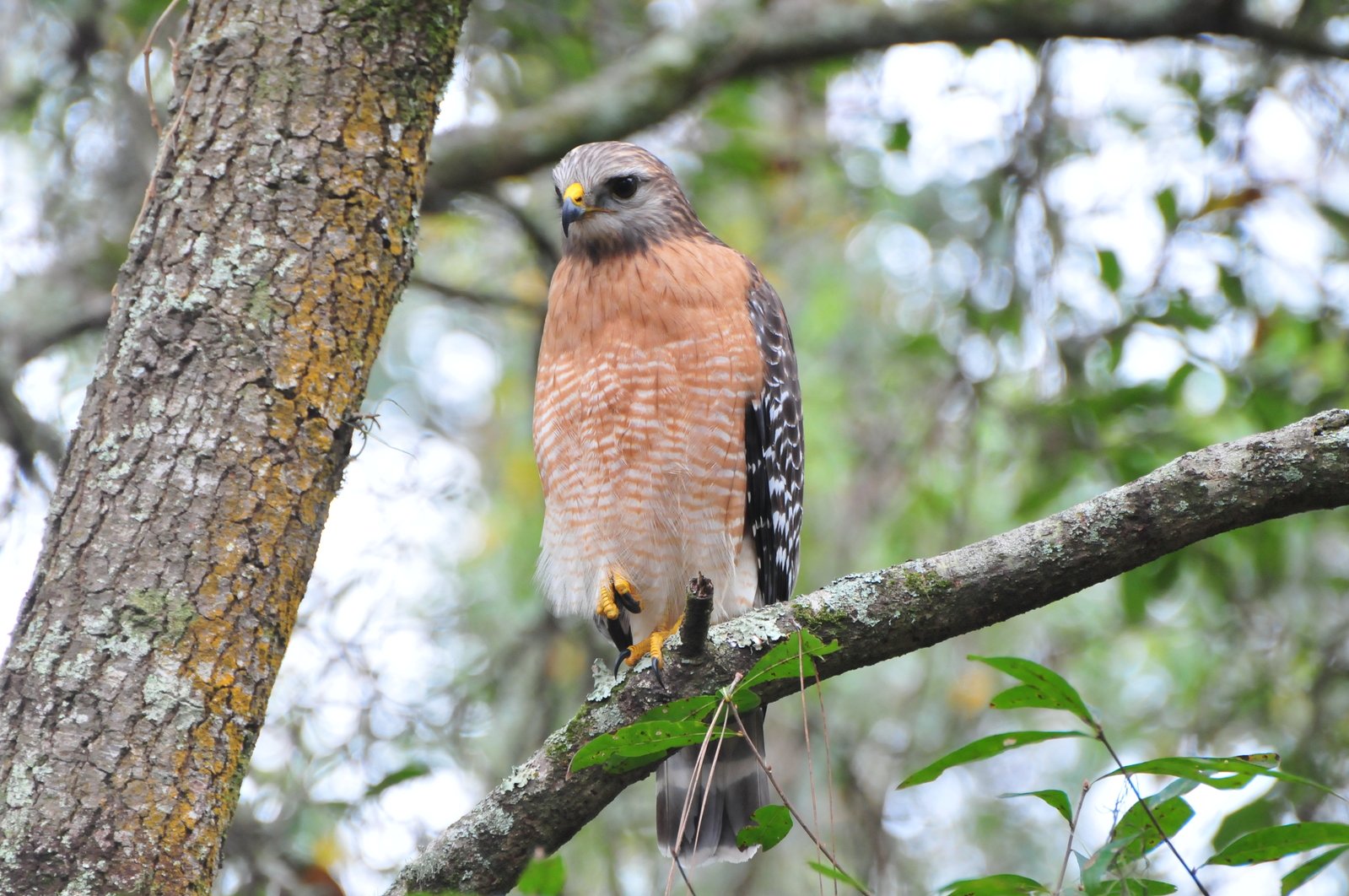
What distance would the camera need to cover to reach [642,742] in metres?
2.36

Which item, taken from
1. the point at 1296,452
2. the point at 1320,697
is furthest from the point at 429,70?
the point at 1320,697

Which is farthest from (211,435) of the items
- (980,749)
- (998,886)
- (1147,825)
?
(1147,825)

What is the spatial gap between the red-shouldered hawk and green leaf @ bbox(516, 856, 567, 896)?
7.33 ft

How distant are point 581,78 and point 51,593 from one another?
16.0ft

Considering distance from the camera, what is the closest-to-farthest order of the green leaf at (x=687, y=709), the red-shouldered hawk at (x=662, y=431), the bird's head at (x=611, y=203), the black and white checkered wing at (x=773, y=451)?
the green leaf at (x=687, y=709), the red-shouldered hawk at (x=662, y=431), the black and white checkered wing at (x=773, y=451), the bird's head at (x=611, y=203)

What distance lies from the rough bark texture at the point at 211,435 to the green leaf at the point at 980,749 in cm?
148

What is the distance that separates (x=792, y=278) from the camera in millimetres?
8562

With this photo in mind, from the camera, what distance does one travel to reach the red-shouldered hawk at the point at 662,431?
4.19m

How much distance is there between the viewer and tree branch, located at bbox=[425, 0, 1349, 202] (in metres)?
5.64

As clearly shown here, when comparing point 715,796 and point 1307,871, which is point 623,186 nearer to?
point 715,796

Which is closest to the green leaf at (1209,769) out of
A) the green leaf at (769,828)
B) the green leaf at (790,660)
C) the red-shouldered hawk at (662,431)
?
the green leaf at (790,660)

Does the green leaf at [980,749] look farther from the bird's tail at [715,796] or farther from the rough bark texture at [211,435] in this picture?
the bird's tail at [715,796]

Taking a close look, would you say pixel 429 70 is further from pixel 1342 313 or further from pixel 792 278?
pixel 792 278

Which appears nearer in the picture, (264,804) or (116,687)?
(116,687)
